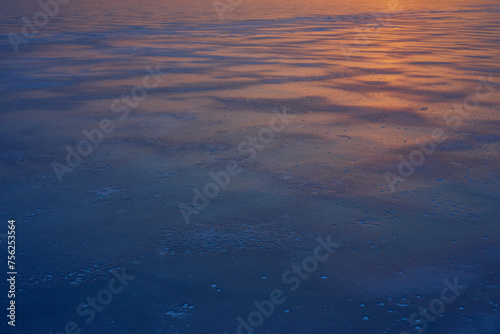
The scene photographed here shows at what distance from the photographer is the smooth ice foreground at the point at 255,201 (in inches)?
123

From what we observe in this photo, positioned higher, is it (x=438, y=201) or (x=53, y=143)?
(x=53, y=143)

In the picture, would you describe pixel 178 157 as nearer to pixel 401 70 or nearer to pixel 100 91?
pixel 100 91

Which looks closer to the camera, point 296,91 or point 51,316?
point 51,316

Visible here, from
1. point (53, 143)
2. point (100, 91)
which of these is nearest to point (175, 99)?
point (100, 91)

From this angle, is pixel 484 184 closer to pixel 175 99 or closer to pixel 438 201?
pixel 438 201

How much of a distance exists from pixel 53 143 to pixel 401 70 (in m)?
7.95

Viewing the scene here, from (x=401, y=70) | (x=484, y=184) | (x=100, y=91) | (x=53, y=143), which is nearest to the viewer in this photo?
(x=484, y=184)

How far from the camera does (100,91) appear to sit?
29.7 ft

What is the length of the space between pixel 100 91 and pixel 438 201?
660 centimetres

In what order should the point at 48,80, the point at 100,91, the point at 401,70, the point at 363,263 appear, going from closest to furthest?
Result: 1. the point at 363,263
2. the point at 100,91
3. the point at 48,80
4. the point at 401,70

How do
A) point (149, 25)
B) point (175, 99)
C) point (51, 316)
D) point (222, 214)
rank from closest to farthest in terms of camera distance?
point (51, 316)
point (222, 214)
point (175, 99)
point (149, 25)

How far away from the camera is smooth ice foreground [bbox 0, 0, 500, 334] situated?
10.3 feet

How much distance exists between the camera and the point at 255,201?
180 inches

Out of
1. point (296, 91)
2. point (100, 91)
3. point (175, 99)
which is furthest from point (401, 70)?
point (100, 91)
